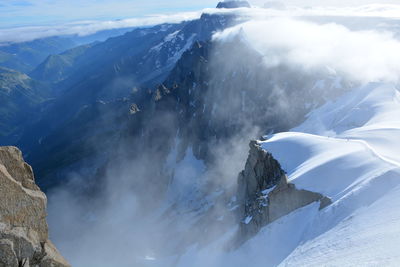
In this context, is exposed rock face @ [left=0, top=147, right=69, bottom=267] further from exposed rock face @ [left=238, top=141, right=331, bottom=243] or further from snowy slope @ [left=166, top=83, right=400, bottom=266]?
exposed rock face @ [left=238, top=141, right=331, bottom=243]

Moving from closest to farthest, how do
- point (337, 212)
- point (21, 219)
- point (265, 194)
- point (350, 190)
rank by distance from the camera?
point (21, 219), point (337, 212), point (350, 190), point (265, 194)

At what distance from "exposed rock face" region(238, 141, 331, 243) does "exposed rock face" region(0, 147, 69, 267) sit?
1053 inches

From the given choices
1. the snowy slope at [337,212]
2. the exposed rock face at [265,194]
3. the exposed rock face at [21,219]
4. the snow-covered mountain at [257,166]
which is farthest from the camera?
the exposed rock face at [265,194]

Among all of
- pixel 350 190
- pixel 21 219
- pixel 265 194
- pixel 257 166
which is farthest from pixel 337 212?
pixel 21 219

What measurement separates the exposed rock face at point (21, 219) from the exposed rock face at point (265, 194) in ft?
87.8

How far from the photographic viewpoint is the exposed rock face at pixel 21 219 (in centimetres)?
1722

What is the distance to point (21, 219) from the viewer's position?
17969 millimetres

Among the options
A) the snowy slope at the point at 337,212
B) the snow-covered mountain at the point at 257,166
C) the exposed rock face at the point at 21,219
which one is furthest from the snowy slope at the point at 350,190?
the exposed rock face at the point at 21,219

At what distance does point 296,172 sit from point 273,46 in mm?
95826

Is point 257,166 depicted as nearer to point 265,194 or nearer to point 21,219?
point 265,194

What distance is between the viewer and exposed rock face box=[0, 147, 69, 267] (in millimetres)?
17219

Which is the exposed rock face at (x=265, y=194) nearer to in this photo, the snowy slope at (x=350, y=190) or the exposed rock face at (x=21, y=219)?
the snowy slope at (x=350, y=190)

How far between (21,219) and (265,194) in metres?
36.0

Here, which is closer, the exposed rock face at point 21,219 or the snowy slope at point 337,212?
the exposed rock face at point 21,219
